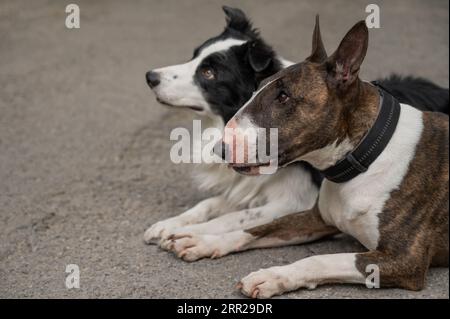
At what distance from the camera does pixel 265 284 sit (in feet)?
10.9

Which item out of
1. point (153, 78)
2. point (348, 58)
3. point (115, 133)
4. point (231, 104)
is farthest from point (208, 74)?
point (115, 133)

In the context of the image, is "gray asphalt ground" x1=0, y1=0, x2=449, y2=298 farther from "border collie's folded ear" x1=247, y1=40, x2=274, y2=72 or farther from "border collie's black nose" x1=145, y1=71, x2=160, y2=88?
"border collie's folded ear" x1=247, y1=40, x2=274, y2=72

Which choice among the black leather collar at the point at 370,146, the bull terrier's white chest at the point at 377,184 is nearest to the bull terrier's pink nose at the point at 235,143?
the black leather collar at the point at 370,146

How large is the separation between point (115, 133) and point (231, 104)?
185 centimetres

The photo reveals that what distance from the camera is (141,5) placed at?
361 inches

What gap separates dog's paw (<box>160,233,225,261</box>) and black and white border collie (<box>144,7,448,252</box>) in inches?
2.5

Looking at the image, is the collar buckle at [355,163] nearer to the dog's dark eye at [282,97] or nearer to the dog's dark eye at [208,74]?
the dog's dark eye at [282,97]

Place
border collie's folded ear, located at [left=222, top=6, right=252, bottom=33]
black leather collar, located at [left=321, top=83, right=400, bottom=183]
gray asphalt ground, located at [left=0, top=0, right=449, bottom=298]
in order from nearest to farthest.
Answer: black leather collar, located at [left=321, top=83, right=400, bottom=183]
gray asphalt ground, located at [left=0, top=0, right=449, bottom=298]
border collie's folded ear, located at [left=222, top=6, right=252, bottom=33]

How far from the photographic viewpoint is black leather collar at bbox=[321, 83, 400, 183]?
3.29m

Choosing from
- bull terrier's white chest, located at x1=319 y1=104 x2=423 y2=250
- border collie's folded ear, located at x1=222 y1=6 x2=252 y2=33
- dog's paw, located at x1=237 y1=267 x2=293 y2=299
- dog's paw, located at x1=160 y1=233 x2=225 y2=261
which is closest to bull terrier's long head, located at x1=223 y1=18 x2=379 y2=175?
bull terrier's white chest, located at x1=319 y1=104 x2=423 y2=250

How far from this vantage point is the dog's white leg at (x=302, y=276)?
3.34 meters

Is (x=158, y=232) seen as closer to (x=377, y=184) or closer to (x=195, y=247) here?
(x=195, y=247)

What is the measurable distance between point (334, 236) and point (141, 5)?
19.4 feet

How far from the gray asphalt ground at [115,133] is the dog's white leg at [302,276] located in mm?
67
